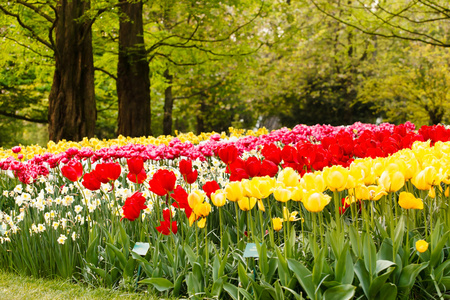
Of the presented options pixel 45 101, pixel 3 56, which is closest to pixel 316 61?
pixel 45 101

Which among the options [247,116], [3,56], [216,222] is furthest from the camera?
[247,116]

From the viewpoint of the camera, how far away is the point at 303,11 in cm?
2445

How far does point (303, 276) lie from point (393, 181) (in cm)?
73

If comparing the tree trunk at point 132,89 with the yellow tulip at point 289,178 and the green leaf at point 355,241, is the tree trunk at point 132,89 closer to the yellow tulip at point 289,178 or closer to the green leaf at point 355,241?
the yellow tulip at point 289,178

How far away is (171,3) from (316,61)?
51.8ft

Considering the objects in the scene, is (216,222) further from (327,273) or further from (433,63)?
(433,63)

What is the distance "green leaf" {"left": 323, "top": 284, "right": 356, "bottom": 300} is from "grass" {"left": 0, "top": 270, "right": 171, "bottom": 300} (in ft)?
4.10

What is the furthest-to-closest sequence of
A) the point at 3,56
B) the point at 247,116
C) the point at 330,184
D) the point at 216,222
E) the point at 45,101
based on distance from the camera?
the point at 247,116
the point at 45,101
the point at 3,56
the point at 216,222
the point at 330,184

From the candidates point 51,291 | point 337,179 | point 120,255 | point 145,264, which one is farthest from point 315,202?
point 51,291

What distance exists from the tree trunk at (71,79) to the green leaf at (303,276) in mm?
8507

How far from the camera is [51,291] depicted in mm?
3500

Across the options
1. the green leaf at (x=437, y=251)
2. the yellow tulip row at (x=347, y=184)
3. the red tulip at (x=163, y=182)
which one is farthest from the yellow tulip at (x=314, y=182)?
the red tulip at (x=163, y=182)

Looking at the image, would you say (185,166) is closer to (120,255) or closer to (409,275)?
(120,255)

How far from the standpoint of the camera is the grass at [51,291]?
332 cm
